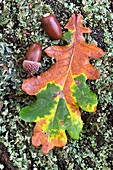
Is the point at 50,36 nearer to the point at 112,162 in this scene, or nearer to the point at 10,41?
the point at 10,41

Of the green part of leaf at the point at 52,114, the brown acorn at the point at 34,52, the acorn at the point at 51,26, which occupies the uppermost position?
the acorn at the point at 51,26

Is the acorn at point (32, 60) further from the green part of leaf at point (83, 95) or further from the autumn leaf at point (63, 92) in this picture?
the green part of leaf at point (83, 95)

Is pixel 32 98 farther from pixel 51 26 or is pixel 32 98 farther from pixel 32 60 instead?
pixel 51 26

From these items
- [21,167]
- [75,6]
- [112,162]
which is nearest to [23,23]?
[75,6]

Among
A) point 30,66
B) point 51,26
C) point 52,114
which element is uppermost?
point 51,26

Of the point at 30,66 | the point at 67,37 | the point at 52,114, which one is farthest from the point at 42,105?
the point at 67,37

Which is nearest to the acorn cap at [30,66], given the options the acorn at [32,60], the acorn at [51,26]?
the acorn at [32,60]

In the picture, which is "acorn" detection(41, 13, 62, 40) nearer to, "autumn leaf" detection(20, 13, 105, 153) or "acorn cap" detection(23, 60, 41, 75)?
"autumn leaf" detection(20, 13, 105, 153)
